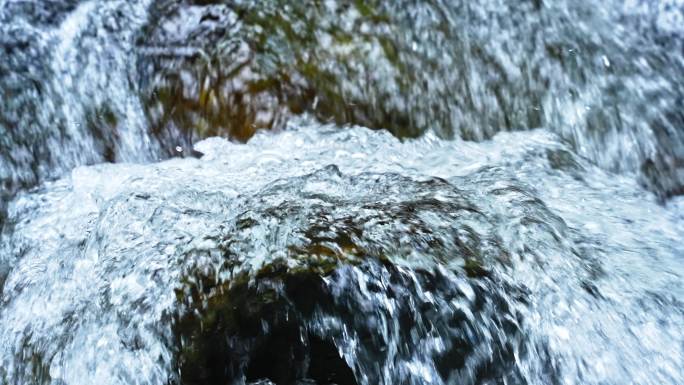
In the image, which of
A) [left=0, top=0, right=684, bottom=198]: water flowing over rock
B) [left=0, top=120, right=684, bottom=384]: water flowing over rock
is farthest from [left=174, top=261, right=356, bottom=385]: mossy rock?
[left=0, top=0, right=684, bottom=198]: water flowing over rock

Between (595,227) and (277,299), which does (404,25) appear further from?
(277,299)

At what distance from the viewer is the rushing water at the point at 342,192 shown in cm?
197

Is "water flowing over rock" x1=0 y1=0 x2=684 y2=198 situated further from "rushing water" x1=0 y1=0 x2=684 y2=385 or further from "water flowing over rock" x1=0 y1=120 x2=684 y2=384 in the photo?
"water flowing over rock" x1=0 y1=120 x2=684 y2=384

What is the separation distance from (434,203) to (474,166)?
559 millimetres

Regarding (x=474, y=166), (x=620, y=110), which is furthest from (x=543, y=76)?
(x=474, y=166)

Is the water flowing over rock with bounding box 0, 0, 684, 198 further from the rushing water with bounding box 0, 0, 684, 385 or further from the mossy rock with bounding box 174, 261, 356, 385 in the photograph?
the mossy rock with bounding box 174, 261, 356, 385

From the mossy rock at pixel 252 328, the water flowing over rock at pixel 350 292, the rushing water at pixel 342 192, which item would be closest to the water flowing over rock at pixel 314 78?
the rushing water at pixel 342 192

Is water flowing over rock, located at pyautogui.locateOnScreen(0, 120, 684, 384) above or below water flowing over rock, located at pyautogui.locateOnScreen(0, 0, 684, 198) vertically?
below

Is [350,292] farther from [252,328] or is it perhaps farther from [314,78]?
[314,78]

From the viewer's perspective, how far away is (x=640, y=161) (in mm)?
3131

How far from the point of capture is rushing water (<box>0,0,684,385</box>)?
77.6 inches

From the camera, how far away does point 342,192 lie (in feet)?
8.14

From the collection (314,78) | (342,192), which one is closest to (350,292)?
(342,192)

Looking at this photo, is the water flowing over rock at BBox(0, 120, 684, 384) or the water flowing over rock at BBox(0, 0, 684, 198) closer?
the water flowing over rock at BBox(0, 120, 684, 384)
